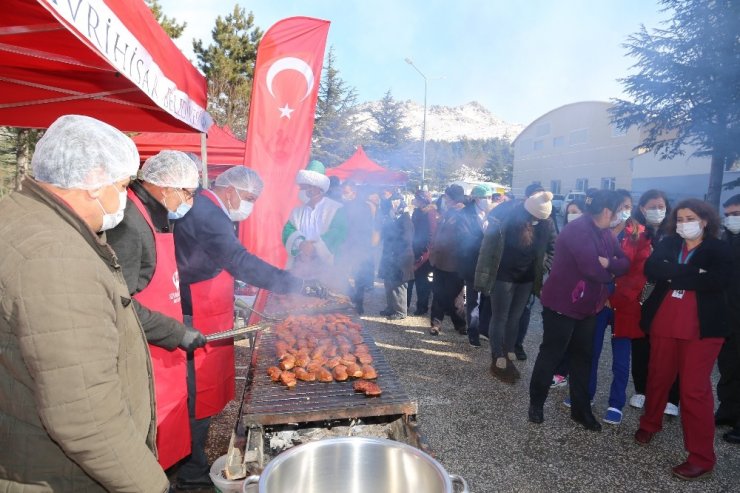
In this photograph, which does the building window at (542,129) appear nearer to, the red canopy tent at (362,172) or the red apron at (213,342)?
the red canopy tent at (362,172)

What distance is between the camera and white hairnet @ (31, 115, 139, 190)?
1.44m

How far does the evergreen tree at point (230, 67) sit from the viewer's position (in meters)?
20.8

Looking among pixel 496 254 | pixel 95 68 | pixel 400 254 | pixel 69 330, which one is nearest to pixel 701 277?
pixel 496 254

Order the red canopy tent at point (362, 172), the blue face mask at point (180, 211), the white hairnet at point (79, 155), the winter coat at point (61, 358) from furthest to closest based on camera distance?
the red canopy tent at point (362, 172) < the blue face mask at point (180, 211) < the white hairnet at point (79, 155) < the winter coat at point (61, 358)

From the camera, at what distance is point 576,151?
1487 inches

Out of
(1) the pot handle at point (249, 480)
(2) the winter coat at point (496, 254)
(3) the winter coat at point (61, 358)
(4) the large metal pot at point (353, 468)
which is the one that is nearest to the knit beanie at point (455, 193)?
(2) the winter coat at point (496, 254)

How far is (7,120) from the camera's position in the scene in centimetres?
473

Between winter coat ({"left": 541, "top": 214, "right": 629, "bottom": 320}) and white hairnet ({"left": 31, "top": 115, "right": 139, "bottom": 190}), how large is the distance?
3657mm

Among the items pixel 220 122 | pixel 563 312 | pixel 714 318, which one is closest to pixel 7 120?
pixel 563 312

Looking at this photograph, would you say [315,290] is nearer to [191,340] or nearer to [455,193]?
[191,340]

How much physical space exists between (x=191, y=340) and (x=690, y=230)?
12.6 ft

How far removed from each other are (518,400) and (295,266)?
3.07m

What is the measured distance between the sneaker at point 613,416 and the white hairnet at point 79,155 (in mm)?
4746

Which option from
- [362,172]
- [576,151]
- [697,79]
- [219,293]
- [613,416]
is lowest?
[613,416]
